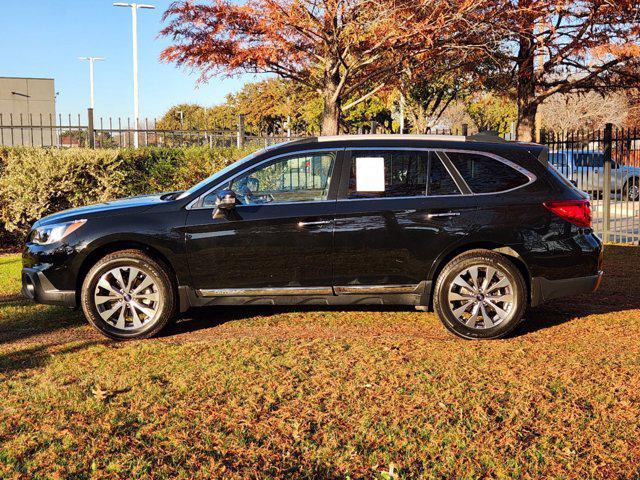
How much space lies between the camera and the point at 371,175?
5914mm

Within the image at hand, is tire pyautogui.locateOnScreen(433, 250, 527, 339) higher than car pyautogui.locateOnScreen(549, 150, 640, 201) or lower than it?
lower

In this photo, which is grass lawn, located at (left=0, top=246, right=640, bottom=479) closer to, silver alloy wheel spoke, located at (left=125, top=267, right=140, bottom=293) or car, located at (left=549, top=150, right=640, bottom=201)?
silver alloy wheel spoke, located at (left=125, top=267, right=140, bottom=293)

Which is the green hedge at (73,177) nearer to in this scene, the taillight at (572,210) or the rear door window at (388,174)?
the rear door window at (388,174)

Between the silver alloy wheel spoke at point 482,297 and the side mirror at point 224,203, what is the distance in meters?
2.02

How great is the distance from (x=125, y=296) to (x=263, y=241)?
1297 millimetres

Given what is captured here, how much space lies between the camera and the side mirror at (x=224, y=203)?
18.7 feet

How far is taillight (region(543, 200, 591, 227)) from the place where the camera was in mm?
5797

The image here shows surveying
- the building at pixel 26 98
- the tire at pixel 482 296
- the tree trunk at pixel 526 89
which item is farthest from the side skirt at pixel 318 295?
the building at pixel 26 98

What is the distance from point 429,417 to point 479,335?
1.89m

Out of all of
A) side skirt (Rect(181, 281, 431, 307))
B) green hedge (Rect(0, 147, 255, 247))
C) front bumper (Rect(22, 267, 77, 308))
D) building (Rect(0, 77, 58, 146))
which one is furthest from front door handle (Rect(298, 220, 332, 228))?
building (Rect(0, 77, 58, 146))

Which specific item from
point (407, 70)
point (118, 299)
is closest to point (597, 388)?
point (118, 299)

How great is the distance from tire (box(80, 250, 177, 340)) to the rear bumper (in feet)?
10.4

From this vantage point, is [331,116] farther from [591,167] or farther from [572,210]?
[591,167]

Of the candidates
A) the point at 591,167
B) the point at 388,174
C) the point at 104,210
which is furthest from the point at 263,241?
the point at 591,167
